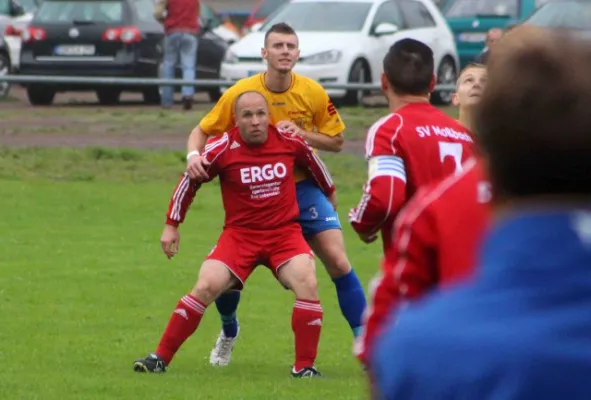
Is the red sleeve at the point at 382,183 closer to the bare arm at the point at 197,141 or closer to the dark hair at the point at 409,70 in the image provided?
the dark hair at the point at 409,70

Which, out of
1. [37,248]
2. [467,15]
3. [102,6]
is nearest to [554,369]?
[37,248]

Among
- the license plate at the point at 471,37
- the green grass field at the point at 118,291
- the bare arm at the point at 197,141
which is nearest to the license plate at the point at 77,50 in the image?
the green grass field at the point at 118,291

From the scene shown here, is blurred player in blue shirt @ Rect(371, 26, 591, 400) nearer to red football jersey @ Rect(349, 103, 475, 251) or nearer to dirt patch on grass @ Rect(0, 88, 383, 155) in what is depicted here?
red football jersey @ Rect(349, 103, 475, 251)

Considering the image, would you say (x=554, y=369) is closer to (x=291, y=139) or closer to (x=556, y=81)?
(x=556, y=81)

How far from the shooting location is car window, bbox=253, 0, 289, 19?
32.8 m

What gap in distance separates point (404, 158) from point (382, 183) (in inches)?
8.0

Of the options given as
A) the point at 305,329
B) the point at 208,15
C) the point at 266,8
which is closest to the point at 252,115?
the point at 305,329

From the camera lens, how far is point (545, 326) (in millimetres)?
1699

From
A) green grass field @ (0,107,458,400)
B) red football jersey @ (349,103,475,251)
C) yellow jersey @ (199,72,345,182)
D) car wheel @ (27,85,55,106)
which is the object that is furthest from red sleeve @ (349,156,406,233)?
car wheel @ (27,85,55,106)

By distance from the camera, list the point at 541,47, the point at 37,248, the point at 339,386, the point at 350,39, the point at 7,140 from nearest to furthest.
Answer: the point at 541,47, the point at 339,386, the point at 37,248, the point at 7,140, the point at 350,39

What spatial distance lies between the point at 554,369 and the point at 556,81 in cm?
34

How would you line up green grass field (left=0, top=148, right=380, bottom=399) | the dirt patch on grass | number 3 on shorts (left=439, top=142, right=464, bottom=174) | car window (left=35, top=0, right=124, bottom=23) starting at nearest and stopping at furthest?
number 3 on shorts (left=439, top=142, right=464, bottom=174), green grass field (left=0, top=148, right=380, bottom=399), the dirt patch on grass, car window (left=35, top=0, right=124, bottom=23)

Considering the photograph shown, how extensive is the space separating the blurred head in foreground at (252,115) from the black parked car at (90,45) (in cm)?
1554

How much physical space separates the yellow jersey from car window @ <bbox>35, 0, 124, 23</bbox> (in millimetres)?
15547
